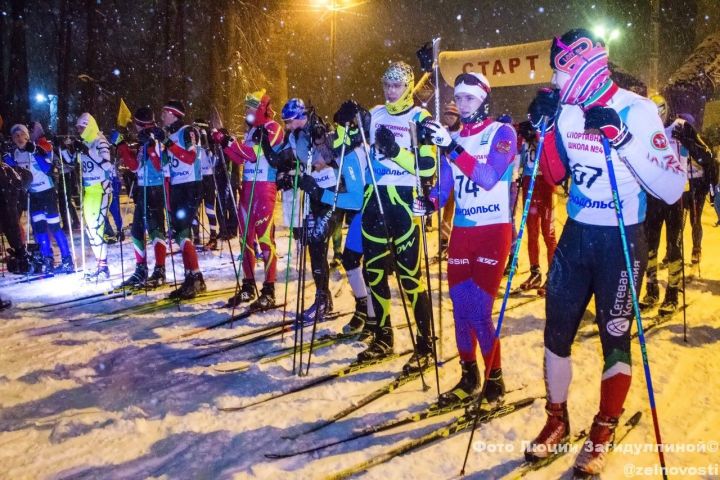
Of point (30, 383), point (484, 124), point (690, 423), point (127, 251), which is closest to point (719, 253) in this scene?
point (690, 423)

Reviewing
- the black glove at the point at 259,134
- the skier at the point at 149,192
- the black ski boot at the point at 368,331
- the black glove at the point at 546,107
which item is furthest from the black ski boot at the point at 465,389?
the skier at the point at 149,192

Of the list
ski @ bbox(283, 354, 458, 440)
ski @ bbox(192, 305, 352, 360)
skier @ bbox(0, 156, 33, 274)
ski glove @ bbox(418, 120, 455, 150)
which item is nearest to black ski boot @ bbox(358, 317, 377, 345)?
ski @ bbox(192, 305, 352, 360)

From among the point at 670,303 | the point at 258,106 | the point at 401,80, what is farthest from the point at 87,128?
the point at 670,303

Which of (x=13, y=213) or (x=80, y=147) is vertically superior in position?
(x=80, y=147)

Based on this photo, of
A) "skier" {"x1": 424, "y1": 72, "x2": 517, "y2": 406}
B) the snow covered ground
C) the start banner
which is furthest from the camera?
the start banner

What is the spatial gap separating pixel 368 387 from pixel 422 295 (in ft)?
2.94

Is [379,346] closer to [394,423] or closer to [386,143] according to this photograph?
[394,423]

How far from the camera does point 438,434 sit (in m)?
3.46

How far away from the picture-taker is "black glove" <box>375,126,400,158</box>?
402 cm

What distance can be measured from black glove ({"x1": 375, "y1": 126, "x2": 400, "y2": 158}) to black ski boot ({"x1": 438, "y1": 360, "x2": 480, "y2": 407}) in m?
1.72

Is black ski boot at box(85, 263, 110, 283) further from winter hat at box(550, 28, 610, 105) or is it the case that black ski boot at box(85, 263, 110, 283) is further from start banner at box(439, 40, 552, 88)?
start banner at box(439, 40, 552, 88)

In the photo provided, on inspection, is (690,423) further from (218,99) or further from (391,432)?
(218,99)

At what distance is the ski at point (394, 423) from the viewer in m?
3.31

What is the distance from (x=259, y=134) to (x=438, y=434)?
4204 mm
